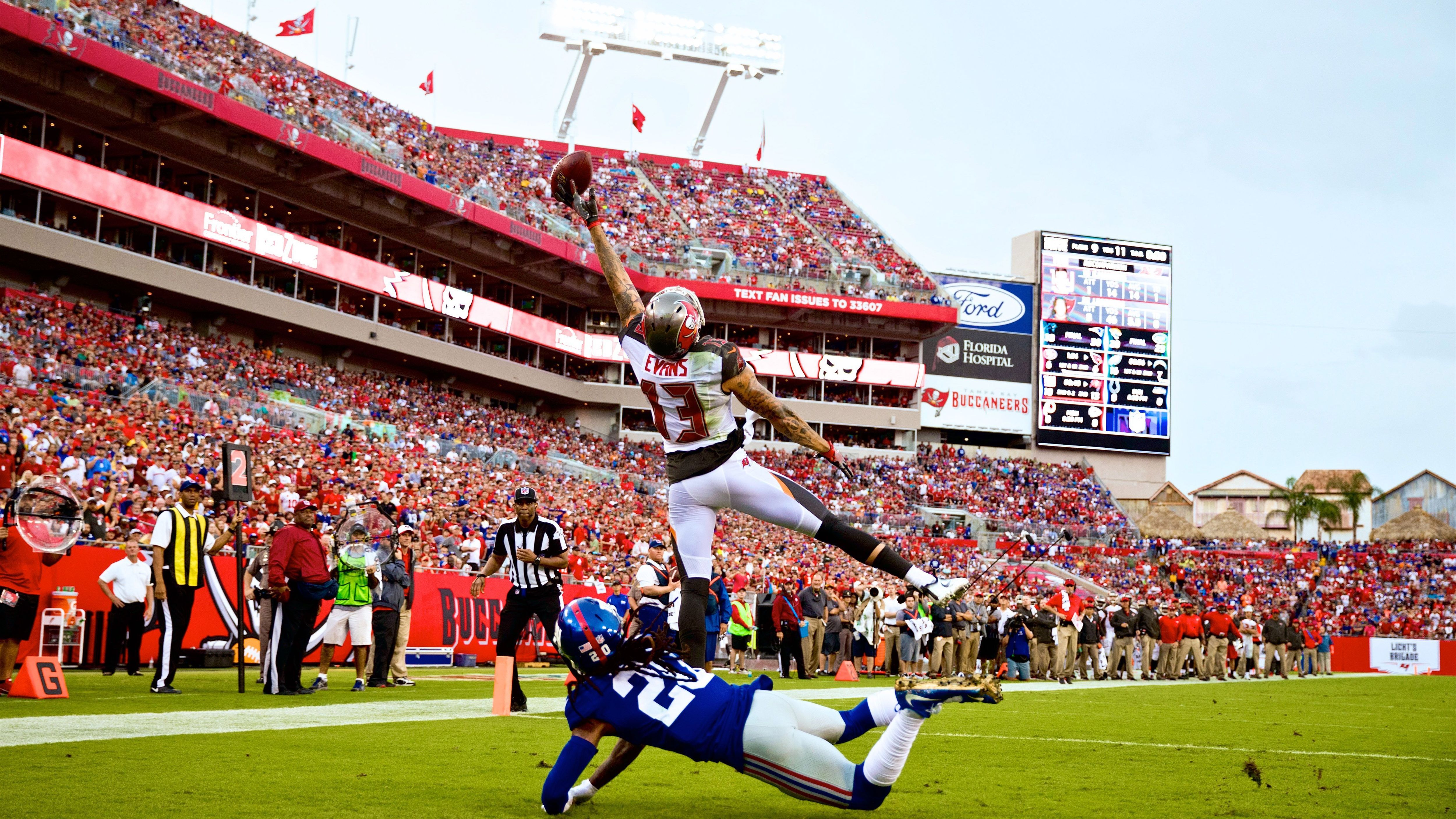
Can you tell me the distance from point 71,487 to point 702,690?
678 inches

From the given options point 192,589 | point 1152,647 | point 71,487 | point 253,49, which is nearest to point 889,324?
point 253,49

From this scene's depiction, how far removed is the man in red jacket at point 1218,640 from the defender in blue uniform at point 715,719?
25.1m

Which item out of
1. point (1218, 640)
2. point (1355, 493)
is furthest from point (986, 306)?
point (1218, 640)

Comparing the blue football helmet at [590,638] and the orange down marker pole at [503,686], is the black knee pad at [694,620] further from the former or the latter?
the orange down marker pole at [503,686]

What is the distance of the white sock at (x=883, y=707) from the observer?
5.09 metres

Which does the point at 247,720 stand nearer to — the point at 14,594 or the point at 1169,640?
the point at 14,594

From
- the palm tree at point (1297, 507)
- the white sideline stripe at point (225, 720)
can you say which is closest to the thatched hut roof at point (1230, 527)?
the palm tree at point (1297, 507)

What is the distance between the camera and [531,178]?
178 ft

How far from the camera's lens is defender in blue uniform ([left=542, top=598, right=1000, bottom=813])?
4.91 metres

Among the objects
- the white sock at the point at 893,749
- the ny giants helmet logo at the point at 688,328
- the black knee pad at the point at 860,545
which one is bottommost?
the white sock at the point at 893,749

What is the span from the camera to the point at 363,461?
30.4m

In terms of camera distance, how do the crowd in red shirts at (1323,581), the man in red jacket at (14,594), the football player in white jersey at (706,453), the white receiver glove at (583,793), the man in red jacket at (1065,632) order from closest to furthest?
the white receiver glove at (583,793), the football player in white jersey at (706,453), the man in red jacket at (14,594), the man in red jacket at (1065,632), the crowd in red shirts at (1323,581)

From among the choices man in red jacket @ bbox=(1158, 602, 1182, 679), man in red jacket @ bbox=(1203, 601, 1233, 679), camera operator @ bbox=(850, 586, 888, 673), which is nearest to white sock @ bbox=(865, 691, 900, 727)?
camera operator @ bbox=(850, 586, 888, 673)

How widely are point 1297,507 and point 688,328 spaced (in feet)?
266
